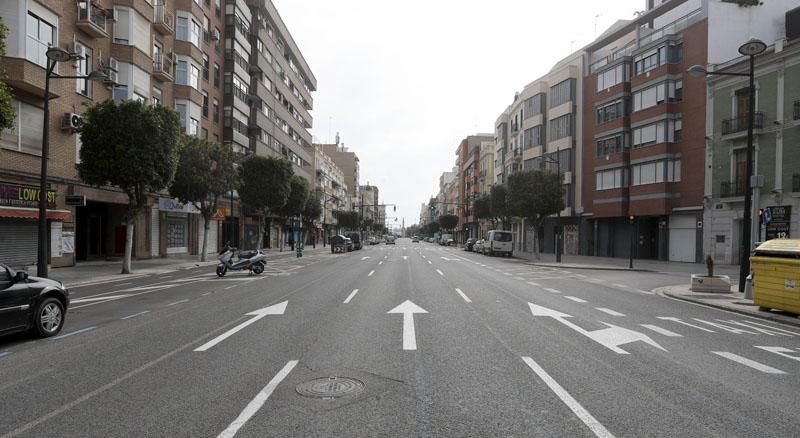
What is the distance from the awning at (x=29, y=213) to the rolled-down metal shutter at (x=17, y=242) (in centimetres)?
64

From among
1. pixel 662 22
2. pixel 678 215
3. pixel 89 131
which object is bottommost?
pixel 678 215

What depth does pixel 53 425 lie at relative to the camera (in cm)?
420

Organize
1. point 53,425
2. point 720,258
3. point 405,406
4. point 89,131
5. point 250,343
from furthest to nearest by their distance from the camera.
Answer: point 720,258 < point 89,131 < point 250,343 < point 405,406 < point 53,425

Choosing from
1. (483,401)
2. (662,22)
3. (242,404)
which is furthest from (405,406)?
(662,22)

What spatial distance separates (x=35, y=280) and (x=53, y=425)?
196 inches

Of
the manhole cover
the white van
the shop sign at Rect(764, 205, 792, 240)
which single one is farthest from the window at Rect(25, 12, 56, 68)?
the shop sign at Rect(764, 205, 792, 240)

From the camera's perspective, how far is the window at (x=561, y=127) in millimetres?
47062

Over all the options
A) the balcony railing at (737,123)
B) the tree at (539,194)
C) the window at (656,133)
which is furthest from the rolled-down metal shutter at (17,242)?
the window at (656,133)

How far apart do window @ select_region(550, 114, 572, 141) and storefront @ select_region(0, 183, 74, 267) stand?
4075cm

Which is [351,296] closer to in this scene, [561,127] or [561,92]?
[561,127]

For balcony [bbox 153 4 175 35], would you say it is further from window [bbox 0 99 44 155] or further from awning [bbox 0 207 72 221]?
awning [bbox 0 207 72 221]

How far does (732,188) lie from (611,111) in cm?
1336

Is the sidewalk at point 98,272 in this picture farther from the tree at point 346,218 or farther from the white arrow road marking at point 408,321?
the tree at point 346,218

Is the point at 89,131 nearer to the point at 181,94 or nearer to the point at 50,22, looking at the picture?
the point at 50,22
